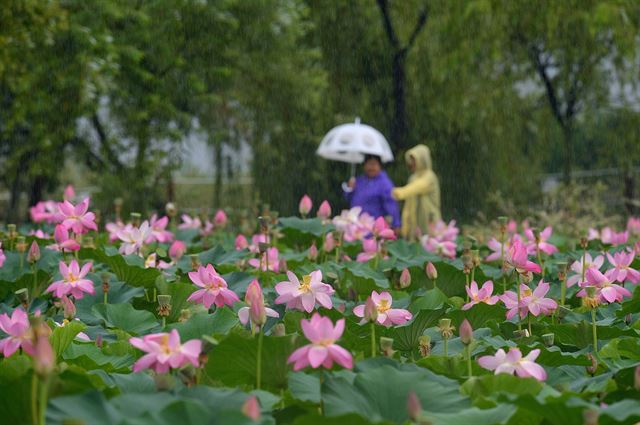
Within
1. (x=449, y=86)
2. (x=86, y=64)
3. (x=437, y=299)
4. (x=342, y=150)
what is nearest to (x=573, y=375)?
(x=437, y=299)

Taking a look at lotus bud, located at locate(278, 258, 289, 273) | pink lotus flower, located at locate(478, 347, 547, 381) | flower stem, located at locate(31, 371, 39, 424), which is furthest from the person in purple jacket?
flower stem, located at locate(31, 371, 39, 424)

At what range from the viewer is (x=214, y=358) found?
7.22 ft

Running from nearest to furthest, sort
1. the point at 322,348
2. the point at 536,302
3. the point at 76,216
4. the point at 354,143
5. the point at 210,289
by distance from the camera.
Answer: the point at 322,348 < the point at 210,289 < the point at 536,302 < the point at 76,216 < the point at 354,143

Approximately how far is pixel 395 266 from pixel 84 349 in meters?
1.86

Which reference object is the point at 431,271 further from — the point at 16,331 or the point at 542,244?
the point at 16,331

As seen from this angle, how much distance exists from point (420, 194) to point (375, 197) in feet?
2.82

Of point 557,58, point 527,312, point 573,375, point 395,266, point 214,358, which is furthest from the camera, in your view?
point 557,58

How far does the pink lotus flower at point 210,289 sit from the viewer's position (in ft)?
8.96

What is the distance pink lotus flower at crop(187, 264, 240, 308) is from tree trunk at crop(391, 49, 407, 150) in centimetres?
1539

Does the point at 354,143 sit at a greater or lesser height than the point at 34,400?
greater

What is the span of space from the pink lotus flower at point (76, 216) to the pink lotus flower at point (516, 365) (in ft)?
6.21

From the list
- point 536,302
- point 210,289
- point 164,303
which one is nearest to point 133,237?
point 210,289

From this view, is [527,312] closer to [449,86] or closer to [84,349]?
[84,349]

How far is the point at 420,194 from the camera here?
1058 centimetres
